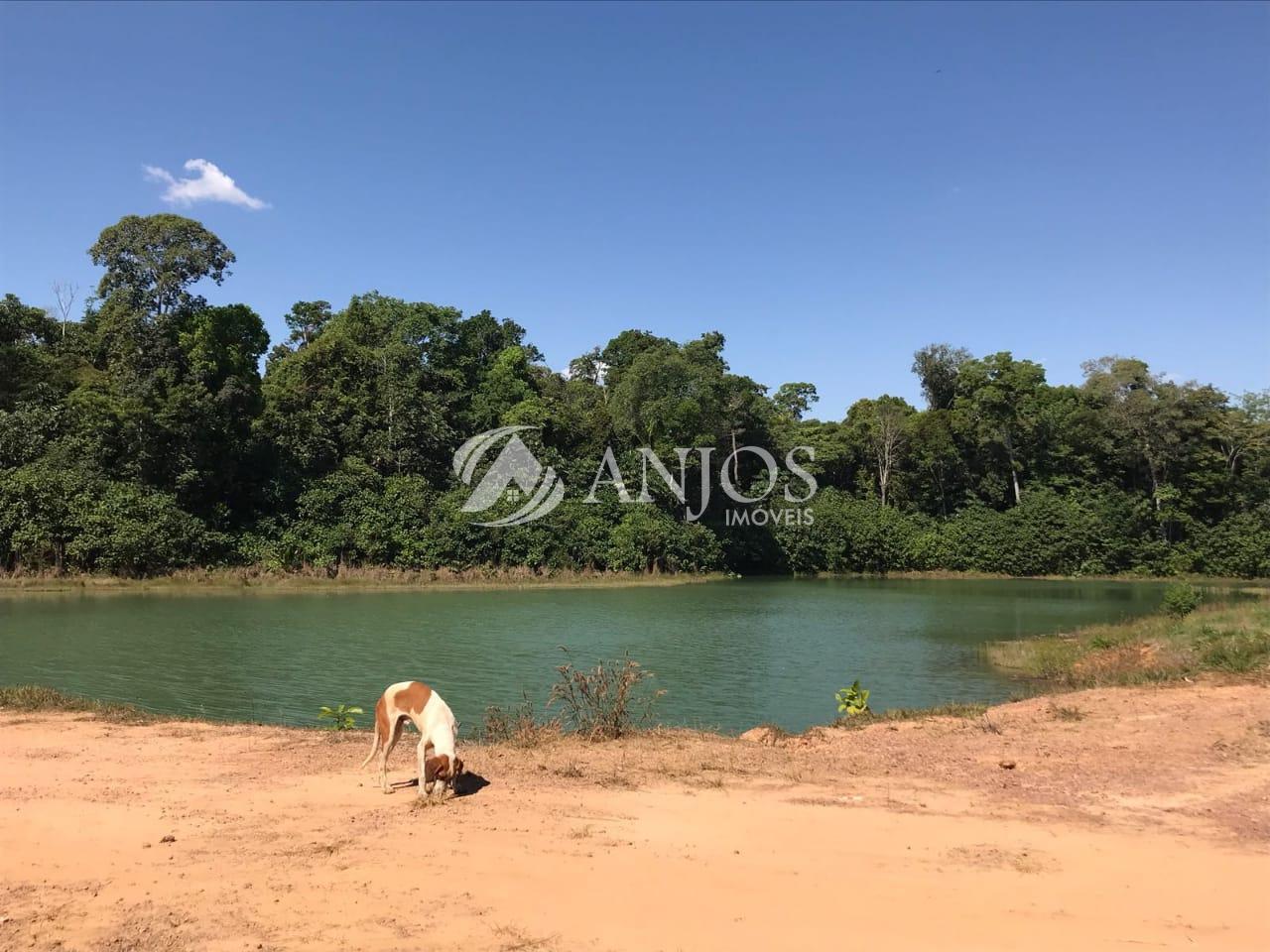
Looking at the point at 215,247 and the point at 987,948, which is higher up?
the point at 215,247

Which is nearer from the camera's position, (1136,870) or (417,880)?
(417,880)

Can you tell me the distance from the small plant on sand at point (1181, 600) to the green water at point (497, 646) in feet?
11.1

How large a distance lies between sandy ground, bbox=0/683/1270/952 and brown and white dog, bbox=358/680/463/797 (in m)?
0.25

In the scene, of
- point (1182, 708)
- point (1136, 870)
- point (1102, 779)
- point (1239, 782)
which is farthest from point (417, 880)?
point (1182, 708)

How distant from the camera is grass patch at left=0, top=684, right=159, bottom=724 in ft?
28.8

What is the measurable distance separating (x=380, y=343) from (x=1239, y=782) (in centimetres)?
4134

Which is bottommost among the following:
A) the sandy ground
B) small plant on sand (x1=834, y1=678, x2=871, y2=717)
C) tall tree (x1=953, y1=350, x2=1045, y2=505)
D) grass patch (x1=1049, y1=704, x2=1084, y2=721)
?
small plant on sand (x1=834, y1=678, x2=871, y2=717)

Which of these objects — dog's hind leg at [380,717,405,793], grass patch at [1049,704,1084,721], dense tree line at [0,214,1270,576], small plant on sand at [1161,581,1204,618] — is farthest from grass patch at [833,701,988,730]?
dense tree line at [0,214,1270,576]

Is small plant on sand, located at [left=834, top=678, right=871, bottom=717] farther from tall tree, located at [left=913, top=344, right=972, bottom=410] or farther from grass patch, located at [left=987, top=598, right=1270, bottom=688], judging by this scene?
tall tree, located at [left=913, top=344, right=972, bottom=410]

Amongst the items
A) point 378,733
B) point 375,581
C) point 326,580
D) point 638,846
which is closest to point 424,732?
point 378,733

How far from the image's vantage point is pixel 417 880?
4414 millimetres

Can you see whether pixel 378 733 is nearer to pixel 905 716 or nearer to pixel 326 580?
pixel 905 716

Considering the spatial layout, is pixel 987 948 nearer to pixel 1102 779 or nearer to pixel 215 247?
pixel 1102 779

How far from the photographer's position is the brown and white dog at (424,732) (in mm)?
5828
